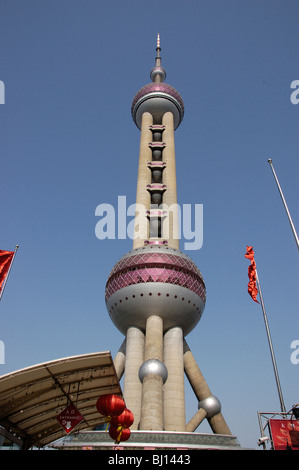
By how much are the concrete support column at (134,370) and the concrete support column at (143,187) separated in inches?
521

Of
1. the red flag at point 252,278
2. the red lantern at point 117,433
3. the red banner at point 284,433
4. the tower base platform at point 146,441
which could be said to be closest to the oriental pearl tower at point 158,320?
the tower base platform at point 146,441

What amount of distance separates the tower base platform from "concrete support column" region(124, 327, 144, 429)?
295 inches

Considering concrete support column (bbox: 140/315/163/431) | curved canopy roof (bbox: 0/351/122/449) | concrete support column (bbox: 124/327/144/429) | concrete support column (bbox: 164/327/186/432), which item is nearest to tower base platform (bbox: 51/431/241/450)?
concrete support column (bbox: 140/315/163/431)

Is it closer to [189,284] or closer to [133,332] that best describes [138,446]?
[133,332]

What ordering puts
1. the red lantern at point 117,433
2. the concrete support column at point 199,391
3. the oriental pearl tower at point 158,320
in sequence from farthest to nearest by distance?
1. the concrete support column at point 199,391
2. the oriental pearl tower at point 158,320
3. the red lantern at point 117,433

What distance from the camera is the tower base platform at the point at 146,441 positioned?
95.5 feet

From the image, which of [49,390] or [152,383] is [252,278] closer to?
[49,390]

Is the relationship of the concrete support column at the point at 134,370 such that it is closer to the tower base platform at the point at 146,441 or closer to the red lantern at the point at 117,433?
the tower base platform at the point at 146,441

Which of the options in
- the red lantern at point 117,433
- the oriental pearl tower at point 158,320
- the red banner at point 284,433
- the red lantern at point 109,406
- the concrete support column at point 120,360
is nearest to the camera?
the red lantern at point 109,406

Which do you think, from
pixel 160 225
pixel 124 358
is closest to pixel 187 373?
pixel 124 358

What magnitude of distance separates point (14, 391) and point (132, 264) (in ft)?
102

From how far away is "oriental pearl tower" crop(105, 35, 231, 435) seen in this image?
1485 inches

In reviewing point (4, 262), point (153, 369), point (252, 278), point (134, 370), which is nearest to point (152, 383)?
point (153, 369)

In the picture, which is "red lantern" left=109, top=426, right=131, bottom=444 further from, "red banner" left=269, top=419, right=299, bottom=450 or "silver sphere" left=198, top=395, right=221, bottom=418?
"silver sphere" left=198, top=395, right=221, bottom=418
